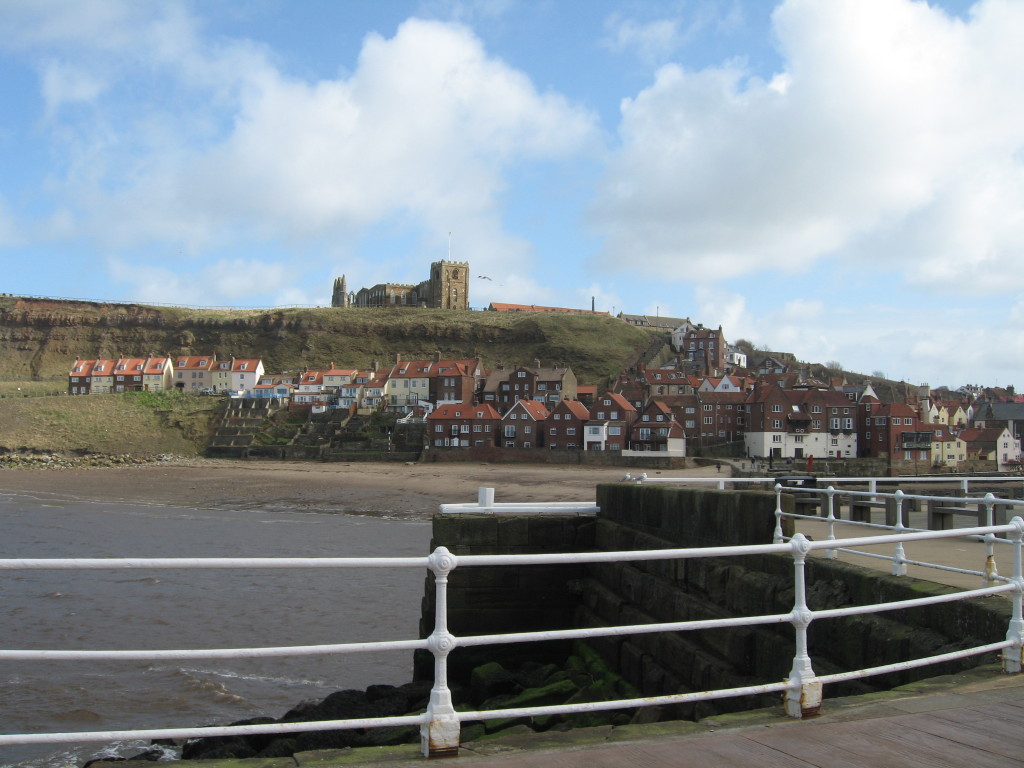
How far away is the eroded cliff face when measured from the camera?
126m

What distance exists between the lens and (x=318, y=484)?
5400 centimetres

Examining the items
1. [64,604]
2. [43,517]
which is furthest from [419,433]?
[64,604]

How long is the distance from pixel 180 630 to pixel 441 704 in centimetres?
1288

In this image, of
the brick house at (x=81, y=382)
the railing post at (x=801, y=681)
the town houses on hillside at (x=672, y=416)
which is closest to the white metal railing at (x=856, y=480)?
the railing post at (x=801, y=681)

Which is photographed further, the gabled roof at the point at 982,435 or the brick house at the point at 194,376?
the brick house at the point at 194,376

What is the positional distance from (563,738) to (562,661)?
27.3 ft

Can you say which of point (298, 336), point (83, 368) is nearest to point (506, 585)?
point (83, 368)

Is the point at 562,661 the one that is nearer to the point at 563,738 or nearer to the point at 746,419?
the point at 563,738

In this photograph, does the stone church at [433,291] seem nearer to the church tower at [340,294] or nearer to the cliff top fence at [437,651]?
the church tower at [340,294]

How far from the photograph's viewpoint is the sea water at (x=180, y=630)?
1107 cm

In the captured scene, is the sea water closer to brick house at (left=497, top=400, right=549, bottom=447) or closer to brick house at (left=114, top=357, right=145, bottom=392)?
brick house at (left=497, top=400, right=549, bottom=447)

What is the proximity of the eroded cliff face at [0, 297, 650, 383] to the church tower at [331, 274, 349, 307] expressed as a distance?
2982 centimetres

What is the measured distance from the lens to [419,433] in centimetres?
7812

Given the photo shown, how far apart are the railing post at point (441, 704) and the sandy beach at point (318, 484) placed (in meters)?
37.1
